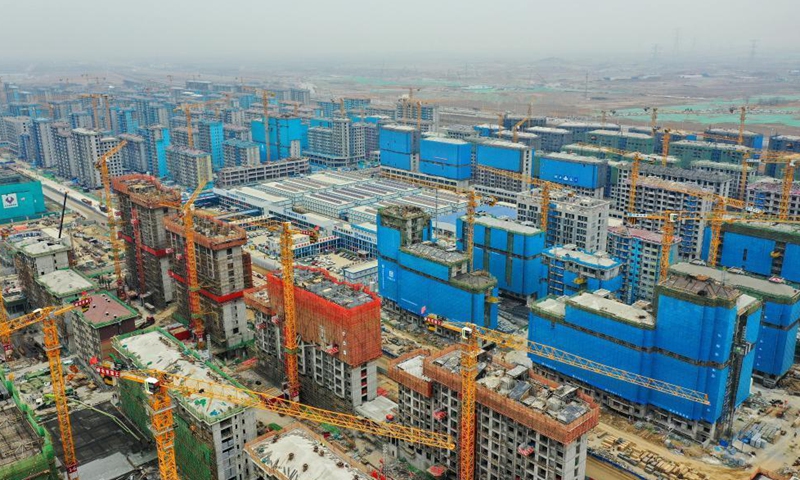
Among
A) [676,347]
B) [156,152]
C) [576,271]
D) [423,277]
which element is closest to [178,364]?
[423,277]

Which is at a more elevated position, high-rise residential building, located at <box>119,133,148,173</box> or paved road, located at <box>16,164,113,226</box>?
high-rise residential building, located at <box>119,133,148,173</box>

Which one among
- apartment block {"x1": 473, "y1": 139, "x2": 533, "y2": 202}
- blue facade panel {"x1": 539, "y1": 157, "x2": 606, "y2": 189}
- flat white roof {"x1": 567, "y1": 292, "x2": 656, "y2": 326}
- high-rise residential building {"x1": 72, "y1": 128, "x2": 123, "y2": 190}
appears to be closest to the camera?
flat white roof {"x1": 567, "y1": 292, "x2": 656, "y2": 326}

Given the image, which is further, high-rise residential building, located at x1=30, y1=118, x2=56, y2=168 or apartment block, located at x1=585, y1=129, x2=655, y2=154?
high-rise residential building, located at x1=30, y1=118, x2=56, y2=168

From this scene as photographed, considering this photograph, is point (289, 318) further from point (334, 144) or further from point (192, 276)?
point (334, 144)

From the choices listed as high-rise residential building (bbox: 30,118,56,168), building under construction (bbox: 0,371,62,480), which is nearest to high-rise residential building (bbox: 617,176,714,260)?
building under construction (bbox: 0,371,62,480)

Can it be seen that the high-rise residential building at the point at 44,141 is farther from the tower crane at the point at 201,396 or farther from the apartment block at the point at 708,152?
the apartment block at the point at 708,152

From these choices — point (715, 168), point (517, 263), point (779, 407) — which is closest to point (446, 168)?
point (715, 168)

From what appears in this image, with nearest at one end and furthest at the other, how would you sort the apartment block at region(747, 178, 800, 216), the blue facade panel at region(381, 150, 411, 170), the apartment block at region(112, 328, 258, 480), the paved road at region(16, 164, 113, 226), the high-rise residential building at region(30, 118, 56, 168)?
the apartment block at region(112, 328, 258, 480), the apartment block at region(747, 178, 800, 216), the paved road at region(16, 164, 113, 226), the blue facade panel at region(381, 150, 411, 170), the high-rise residential building at region(30, 118, 56, 168)

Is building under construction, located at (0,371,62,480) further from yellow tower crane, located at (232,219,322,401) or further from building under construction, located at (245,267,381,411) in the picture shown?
building under construction, located at (245,267,381,411)
